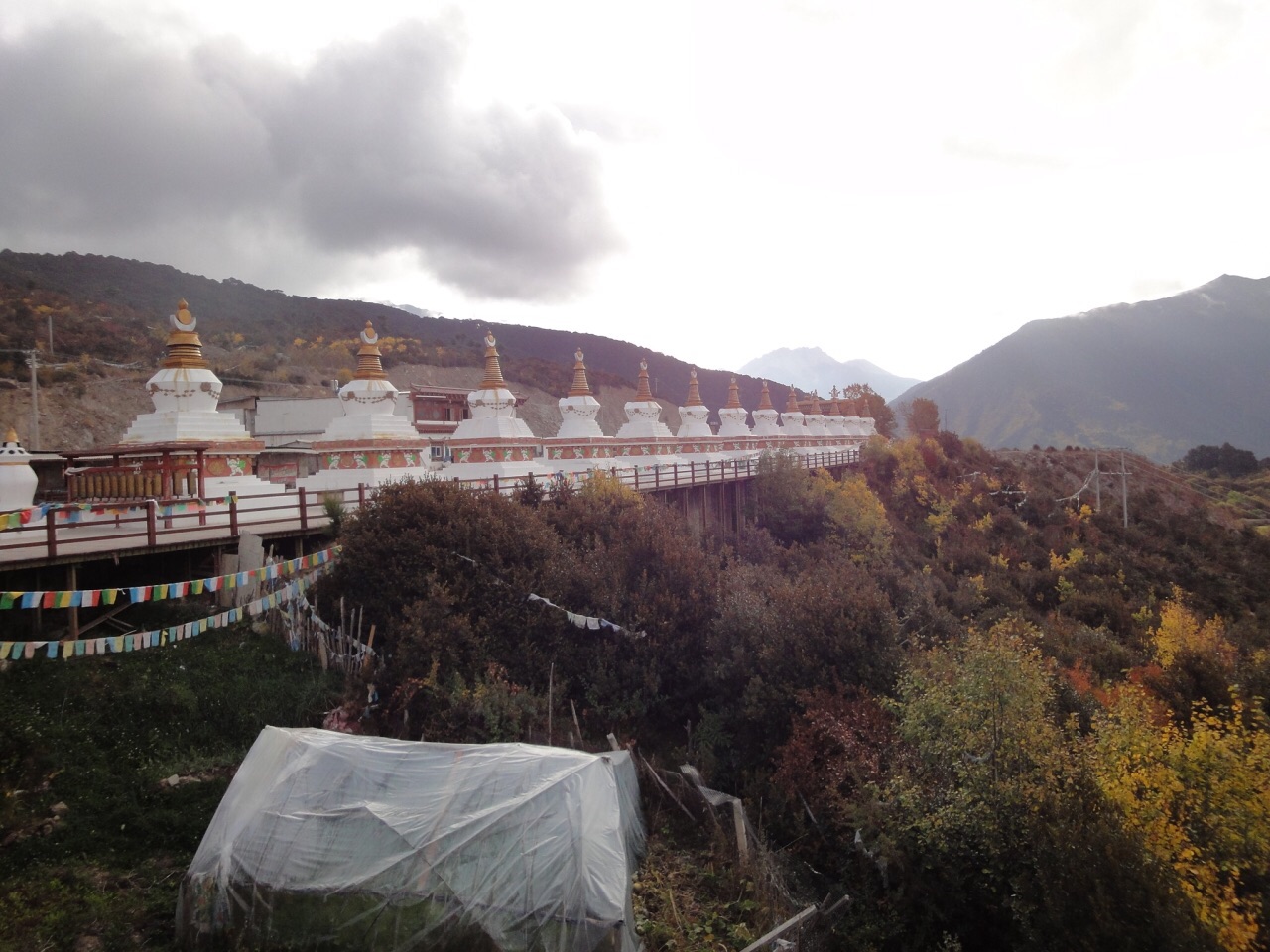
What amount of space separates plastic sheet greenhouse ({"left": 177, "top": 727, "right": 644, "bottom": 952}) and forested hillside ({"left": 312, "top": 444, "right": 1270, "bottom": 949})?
335cm

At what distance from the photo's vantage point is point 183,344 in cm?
1625

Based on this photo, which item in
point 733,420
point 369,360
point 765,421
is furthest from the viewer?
point 765,421

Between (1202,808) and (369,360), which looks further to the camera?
(369,360)

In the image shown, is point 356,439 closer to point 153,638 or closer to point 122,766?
point 153,638

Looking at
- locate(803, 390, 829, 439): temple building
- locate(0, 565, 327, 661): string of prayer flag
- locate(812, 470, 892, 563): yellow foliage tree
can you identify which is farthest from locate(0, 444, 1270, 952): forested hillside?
locate(803, 390, 829, 439): temple building

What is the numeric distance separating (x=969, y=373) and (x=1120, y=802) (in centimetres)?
16117

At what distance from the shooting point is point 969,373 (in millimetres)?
152875

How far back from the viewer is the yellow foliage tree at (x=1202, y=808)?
6.72 m

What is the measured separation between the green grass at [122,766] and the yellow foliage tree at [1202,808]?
940 centimetres

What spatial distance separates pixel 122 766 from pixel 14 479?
7.08m

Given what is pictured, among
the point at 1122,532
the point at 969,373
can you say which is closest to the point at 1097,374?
the point at 969,373

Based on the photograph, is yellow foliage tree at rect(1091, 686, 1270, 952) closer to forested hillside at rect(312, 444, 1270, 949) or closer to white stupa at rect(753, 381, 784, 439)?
forested hillside at rect(312, 444, 1270, 949)

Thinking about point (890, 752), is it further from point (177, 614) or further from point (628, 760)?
point (177, 614)

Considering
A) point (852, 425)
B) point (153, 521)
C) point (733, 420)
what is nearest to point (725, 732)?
point (153, 521)
